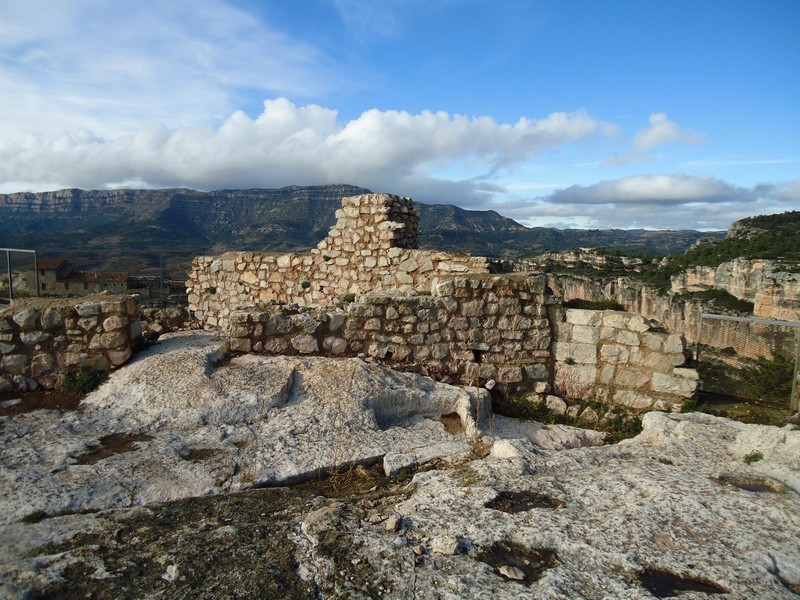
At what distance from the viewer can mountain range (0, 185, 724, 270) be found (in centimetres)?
8869

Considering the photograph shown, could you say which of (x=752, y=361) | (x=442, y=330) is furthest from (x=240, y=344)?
(x=752, y=361)

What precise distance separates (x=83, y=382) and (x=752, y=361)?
9.40 metres

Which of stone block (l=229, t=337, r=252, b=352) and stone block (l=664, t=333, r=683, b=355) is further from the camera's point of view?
stone block (l=664, t=333, r=683, b=355)

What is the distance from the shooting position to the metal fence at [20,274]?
330 inches

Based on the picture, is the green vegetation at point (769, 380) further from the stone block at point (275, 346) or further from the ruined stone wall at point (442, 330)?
the stone block at point (275, 346)

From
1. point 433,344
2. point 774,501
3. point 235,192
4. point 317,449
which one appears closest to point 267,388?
point 317,449

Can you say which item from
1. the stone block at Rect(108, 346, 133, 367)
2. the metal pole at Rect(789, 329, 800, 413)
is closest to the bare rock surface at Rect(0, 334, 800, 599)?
the stone block at Rect(108, 346, 133, 367)

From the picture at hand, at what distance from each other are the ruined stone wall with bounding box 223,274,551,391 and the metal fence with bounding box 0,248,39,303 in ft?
15.2

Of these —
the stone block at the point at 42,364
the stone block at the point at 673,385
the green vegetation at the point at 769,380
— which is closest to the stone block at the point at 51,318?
the stone block at the point at 42,364

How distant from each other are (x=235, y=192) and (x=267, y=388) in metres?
120

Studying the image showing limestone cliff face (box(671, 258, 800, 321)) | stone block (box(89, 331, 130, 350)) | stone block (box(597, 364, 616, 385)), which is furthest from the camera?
limestone cliff face (box(671, 258, 800, 321))

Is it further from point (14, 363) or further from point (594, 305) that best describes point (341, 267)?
point (14, 363)

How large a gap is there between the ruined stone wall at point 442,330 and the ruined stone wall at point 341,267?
1257mm

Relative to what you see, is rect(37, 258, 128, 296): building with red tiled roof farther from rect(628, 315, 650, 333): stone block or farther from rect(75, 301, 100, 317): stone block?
rect(628, 315, 650, 333): stone block
